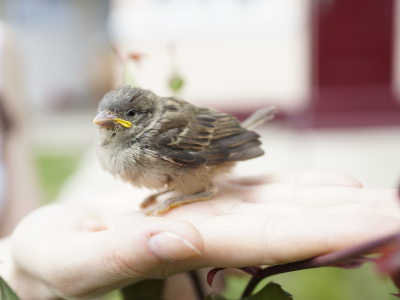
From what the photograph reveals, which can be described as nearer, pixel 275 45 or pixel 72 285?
pixel 72 285

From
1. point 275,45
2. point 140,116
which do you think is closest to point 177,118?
point 140,116

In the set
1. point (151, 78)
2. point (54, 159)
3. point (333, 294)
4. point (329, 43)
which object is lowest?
A: point (54, 159)

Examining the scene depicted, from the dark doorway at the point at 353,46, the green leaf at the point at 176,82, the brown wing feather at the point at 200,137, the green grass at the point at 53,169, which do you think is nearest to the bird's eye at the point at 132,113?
the brown wing feather at the point at 200,137

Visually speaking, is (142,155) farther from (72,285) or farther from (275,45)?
(275,45)

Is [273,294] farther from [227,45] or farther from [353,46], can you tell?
[353,46]

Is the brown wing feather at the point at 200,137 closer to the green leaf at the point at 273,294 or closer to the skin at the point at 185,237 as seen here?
the skin at the point at 185,237

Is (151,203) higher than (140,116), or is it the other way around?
(140,116)
